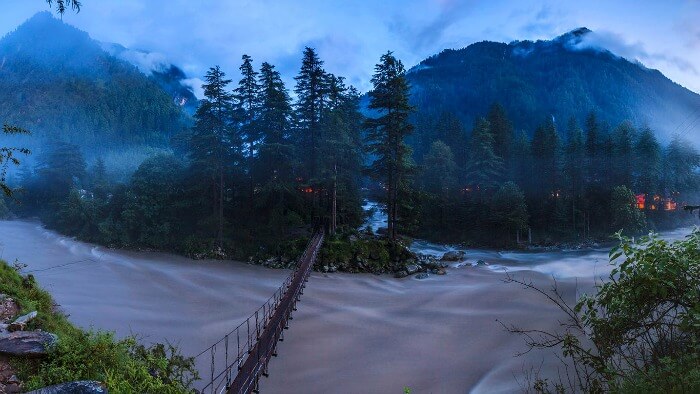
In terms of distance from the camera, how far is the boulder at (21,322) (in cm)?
682

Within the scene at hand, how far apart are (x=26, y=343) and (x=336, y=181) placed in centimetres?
2060

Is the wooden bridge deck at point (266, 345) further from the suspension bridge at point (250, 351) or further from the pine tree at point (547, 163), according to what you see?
the pine tree at point (547, 163)

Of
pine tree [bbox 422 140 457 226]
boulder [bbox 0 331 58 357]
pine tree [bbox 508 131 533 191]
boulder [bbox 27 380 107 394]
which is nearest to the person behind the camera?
boulder [bbox 27 380 107 394]

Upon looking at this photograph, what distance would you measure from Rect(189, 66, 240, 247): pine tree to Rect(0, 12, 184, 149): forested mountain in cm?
6329

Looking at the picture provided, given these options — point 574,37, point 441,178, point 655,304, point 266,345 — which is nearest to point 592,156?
point 441,178

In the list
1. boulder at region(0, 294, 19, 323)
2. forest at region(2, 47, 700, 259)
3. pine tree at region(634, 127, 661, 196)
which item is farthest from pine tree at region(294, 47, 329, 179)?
pine tree at region(634, 127, 661, 196)

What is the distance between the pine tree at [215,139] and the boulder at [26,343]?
20.6 meters

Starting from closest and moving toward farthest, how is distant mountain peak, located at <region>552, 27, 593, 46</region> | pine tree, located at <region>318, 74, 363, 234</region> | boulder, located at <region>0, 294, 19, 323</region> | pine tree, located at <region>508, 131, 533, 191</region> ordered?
boulder, located at <region>0, 294, 19, 323</region>, pine tree, located at <region>318, 74, 363, 234</region>, pine tree, located at <region>508, 131, 533, 191</region>, distant mountain peak, located at <region>552, 27, 593, 46</region>

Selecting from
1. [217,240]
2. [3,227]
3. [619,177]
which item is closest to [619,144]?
[619,177]

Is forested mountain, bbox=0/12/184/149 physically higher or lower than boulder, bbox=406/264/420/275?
higher

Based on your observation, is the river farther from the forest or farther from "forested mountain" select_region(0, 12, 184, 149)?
"forested mountain" select_region(0, 12, 184, 149)

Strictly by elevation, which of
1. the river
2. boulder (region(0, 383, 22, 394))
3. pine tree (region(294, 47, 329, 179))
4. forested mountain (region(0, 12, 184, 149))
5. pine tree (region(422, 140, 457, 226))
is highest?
forested mountain (region(0, 12, 184, 149))

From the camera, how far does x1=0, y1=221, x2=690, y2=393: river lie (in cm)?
1084

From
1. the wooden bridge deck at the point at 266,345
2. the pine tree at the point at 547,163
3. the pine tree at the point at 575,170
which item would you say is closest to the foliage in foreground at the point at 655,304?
the wooden bridge deck at the point at 266,345
